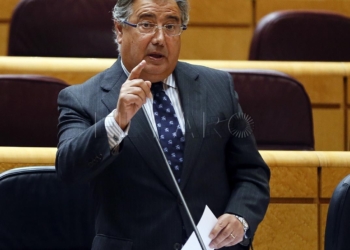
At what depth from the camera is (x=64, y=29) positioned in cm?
131

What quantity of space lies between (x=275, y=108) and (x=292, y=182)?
8.2 inches

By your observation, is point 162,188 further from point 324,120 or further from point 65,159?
point 324,120

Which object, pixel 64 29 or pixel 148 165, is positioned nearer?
pixel 148 165

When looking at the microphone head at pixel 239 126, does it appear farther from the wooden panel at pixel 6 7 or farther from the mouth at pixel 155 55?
the wooden panel at pixel 6 7

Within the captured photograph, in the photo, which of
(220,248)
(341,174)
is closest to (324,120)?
(341,174)

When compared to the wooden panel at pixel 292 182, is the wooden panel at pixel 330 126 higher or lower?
lower

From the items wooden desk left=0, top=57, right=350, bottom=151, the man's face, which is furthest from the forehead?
wooden desk left=0, top=57, right=350, bottom=151

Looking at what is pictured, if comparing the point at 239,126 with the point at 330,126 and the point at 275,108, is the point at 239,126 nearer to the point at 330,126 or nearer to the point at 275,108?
the point at 275,108

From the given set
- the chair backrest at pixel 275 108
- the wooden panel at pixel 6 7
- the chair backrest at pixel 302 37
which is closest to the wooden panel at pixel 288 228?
the chair backrest at pixel 275 108

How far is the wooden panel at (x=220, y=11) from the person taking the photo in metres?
1.52

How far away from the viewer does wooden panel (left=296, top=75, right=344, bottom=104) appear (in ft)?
4.05

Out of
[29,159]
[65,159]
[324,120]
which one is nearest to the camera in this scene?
[65,159]

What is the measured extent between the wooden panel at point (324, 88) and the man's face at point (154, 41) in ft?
1.79

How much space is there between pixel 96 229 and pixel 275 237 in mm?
297
